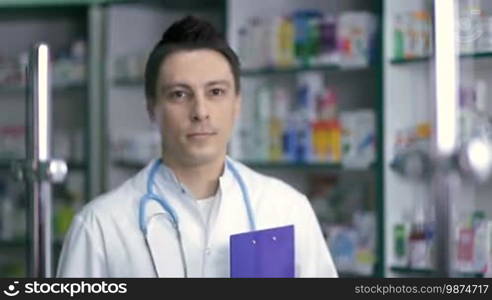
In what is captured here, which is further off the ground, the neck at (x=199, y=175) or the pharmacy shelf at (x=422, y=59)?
the pharmacy shelf at (x=422, y=59)

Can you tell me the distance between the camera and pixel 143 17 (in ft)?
15.4

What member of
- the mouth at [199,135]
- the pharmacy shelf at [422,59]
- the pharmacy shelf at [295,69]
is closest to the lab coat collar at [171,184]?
the mouth at [199,135]

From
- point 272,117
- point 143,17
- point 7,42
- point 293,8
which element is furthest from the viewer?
point 7,42

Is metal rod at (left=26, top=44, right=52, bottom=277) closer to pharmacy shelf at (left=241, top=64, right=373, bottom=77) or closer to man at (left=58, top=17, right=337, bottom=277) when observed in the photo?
man at (left=58, top=17, right=337, bottom=277)

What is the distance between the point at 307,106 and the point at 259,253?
2515mm

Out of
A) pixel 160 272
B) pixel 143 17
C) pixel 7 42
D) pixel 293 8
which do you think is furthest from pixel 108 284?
pixel 7 42

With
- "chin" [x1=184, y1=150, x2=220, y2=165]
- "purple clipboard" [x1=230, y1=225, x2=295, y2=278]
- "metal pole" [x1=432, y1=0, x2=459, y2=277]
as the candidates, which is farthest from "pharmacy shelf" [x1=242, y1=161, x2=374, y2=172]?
"metal pole" [x1=432, y1=0, x2=459, y2=277]

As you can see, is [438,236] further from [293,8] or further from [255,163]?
[293,8]

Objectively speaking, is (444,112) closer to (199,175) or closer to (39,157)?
(39,157)

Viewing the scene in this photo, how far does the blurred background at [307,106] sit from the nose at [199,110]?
1.60 m

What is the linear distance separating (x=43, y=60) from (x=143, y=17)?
149 inches

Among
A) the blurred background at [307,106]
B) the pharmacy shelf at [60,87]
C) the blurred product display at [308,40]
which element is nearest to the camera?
the blurred background at [307,106]

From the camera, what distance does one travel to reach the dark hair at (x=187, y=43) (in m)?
1.70

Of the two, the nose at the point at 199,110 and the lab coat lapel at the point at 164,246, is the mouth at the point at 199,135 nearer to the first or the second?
the nose at the point at 199,110
